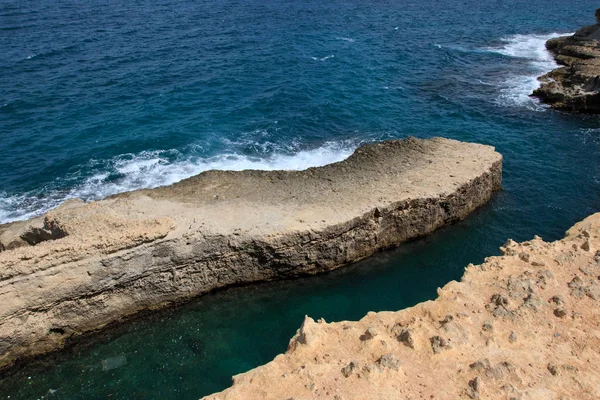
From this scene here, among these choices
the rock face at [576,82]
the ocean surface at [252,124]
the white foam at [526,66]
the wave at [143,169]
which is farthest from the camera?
the white foam at [526,66]

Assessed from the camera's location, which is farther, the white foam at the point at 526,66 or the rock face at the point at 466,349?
the white foam at the point at 526,66

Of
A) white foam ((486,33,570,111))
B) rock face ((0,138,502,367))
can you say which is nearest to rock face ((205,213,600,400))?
rock face ((0,138,502,367))

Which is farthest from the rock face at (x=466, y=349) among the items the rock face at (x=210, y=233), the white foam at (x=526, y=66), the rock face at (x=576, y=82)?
the white foam at (x=526, y=66)

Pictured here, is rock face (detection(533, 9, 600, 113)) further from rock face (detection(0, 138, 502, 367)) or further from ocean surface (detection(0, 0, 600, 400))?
rock face (detection(0, 138, 502, 367))

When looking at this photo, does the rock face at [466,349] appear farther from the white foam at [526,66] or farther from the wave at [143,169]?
the white foam at [526,66]

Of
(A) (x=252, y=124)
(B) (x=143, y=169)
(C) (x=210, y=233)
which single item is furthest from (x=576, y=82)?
(B) (x=143, y=169)

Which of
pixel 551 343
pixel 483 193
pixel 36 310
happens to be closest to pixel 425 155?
pixel 483 193
